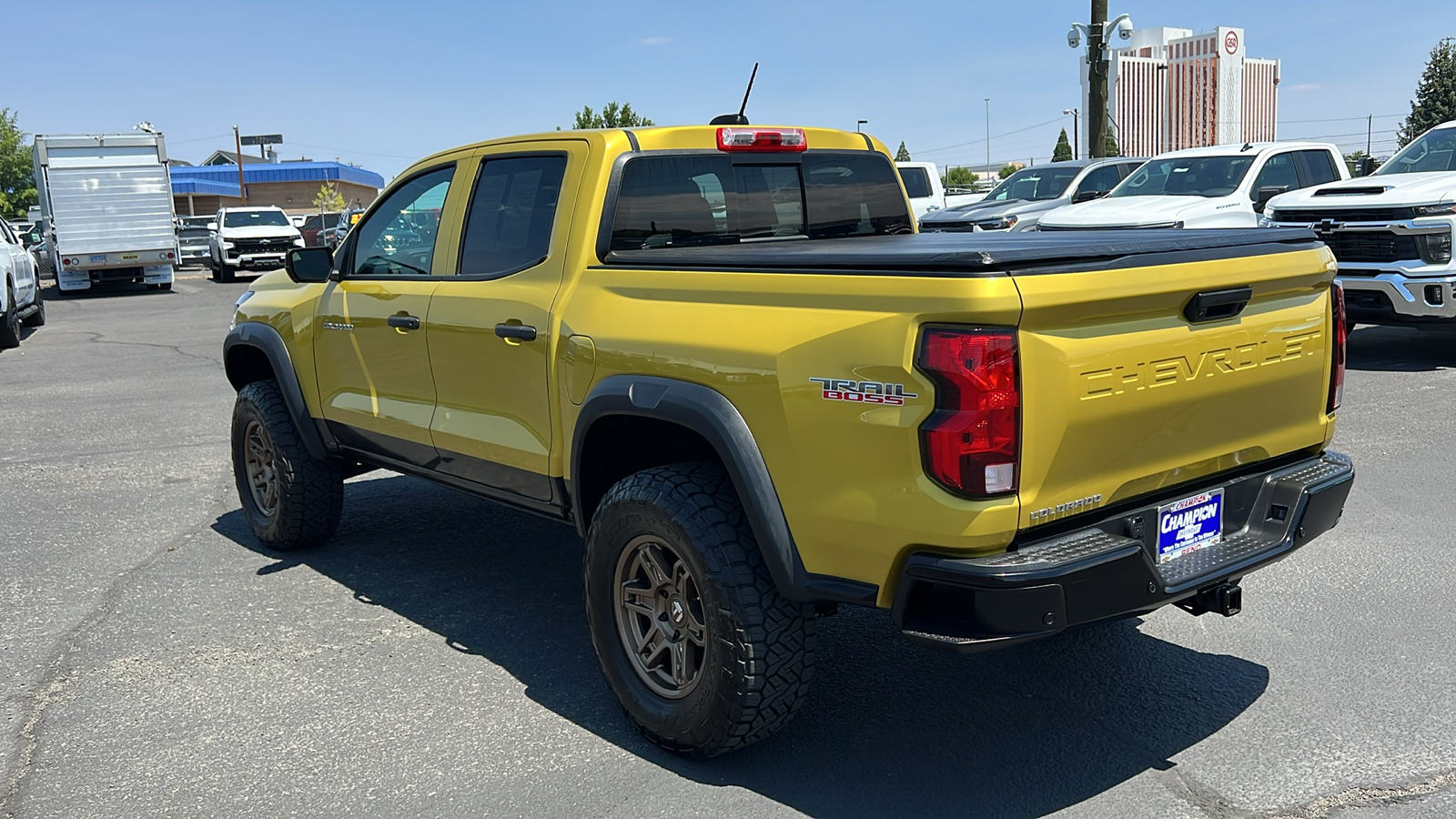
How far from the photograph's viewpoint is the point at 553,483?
4156mm

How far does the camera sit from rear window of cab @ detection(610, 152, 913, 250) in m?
Result: 4.23

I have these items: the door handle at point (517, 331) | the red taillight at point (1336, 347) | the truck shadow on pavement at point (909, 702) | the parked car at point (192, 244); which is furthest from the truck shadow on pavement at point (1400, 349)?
the parked car at point (192, 244)

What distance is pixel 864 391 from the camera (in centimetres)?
299

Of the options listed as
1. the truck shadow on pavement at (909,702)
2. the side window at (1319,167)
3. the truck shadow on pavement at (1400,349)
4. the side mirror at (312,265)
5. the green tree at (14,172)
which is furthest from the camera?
the green tree at (14,172)

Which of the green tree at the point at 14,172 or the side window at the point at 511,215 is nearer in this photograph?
the side window at the point at 511,215

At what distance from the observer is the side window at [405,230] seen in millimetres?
4855

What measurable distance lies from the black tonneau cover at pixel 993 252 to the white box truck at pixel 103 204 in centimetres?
2406

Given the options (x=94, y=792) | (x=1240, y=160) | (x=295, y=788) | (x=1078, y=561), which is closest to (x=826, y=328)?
(x=1078, y=561)

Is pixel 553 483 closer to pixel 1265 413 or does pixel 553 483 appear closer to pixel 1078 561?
pixel 1078 561

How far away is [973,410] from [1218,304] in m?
0.92

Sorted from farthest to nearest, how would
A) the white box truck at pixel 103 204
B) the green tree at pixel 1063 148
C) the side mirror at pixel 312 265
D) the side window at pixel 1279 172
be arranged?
1. the green tree at pixel 1063 148
2. the white box truck at pixel 103 204
3. the side window at pixel 1279 172
4. the side mirror at pixel 312 265

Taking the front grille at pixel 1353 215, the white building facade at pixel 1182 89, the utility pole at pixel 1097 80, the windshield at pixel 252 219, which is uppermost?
the white building facade at pixel 1182 89

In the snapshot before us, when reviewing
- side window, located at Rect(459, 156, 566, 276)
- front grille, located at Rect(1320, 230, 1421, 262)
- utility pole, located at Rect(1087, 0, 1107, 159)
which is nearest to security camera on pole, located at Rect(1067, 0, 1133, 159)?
utility pole, located at Rect(1087, 0, 1107, 159)

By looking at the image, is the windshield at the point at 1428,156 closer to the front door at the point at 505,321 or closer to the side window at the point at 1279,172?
the side window at the point at 1279,172
